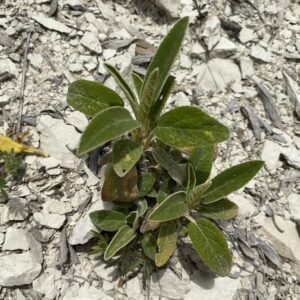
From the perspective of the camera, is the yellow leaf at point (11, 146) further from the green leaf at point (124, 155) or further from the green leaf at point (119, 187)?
the green leaf at point (124, 155)

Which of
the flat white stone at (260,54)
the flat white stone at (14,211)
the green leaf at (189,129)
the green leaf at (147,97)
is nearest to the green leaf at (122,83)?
the green leaf at (147,97)

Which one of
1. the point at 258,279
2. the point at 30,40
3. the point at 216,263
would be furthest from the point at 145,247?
the point at 30,40

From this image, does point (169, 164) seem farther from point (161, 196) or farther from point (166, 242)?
point (166, 242)

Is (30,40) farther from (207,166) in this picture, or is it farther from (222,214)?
(222,214)

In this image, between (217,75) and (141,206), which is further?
(217,75)

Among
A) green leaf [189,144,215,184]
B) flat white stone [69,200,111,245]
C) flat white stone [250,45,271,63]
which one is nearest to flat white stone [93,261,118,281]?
flat white stone [69,200,111,245]

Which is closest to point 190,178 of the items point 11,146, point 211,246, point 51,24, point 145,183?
point 145,183
